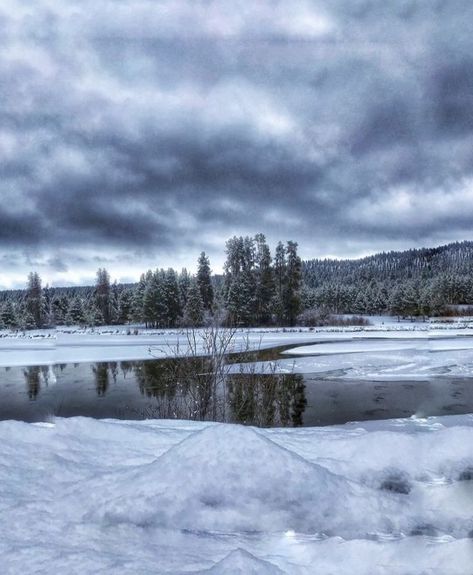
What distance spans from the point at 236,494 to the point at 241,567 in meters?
0.69

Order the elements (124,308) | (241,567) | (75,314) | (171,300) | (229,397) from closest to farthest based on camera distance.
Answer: (241,567) < (229,397) < (171,300) < (75,314) < (124,308)

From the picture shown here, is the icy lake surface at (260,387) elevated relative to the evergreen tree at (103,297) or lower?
lower

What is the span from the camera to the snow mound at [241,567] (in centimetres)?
177

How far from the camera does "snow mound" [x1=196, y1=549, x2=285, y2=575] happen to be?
177cm

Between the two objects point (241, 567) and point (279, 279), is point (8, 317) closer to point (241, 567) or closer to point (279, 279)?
point (279, 279)

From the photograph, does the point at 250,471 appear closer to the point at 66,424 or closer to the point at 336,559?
the point at 336,559

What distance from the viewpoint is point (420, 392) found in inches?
528

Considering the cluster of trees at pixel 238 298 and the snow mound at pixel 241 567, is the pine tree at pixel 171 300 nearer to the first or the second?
the cluster of trees at pixel 238 298

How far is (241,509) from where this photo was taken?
2428mm

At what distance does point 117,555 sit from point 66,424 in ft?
6.70

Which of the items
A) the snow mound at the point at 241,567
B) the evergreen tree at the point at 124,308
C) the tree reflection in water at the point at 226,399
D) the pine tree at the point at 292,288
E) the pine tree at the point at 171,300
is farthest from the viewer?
the evergreen tree at the point at 124,308

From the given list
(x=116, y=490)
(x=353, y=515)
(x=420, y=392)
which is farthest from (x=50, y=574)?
(x=420, y=392)

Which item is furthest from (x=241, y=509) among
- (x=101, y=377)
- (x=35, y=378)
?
(x=35, y=378)

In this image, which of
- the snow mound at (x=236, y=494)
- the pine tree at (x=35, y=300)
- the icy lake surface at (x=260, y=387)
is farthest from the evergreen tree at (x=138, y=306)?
the snow mound at (x=236, y=494)
